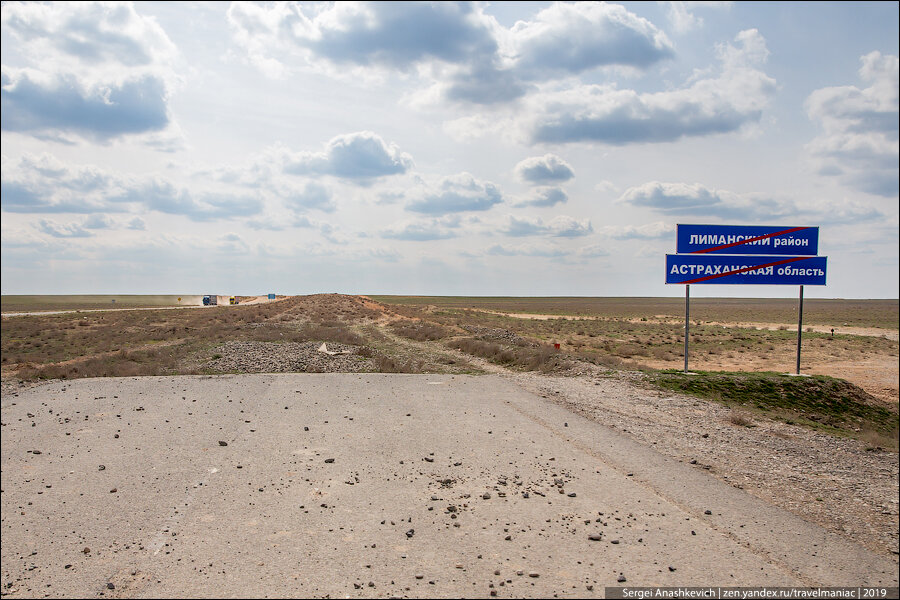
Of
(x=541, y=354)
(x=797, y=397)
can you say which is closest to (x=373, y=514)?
(x=797, y=397)

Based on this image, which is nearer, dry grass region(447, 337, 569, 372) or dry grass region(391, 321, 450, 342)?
dry grass region(447, 337, 569, 372)

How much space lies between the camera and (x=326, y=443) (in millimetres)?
8156

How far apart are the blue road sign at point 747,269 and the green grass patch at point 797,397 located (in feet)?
9.75

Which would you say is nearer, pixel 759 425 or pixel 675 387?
pixel 759 425

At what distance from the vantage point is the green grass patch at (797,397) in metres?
12.2

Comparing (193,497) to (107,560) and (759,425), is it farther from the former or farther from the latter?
(759,425)

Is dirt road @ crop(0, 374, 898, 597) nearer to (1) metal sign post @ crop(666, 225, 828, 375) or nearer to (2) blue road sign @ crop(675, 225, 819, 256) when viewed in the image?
(1) metal sign post @ crop(666, 225, 828, 375)

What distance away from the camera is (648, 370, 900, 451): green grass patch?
12211mm

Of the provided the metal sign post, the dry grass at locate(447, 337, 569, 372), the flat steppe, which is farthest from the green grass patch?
the dry grass at locate(447, 337, 569, 372)

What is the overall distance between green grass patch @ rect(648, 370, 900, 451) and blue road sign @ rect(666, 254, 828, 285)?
297 cm

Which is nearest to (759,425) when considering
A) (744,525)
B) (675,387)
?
(675,387)

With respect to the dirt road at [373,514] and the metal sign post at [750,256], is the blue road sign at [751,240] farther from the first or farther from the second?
the dirt road at [373,514]

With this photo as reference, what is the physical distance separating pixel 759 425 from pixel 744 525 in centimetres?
570

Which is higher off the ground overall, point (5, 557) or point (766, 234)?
point (766, 234)
